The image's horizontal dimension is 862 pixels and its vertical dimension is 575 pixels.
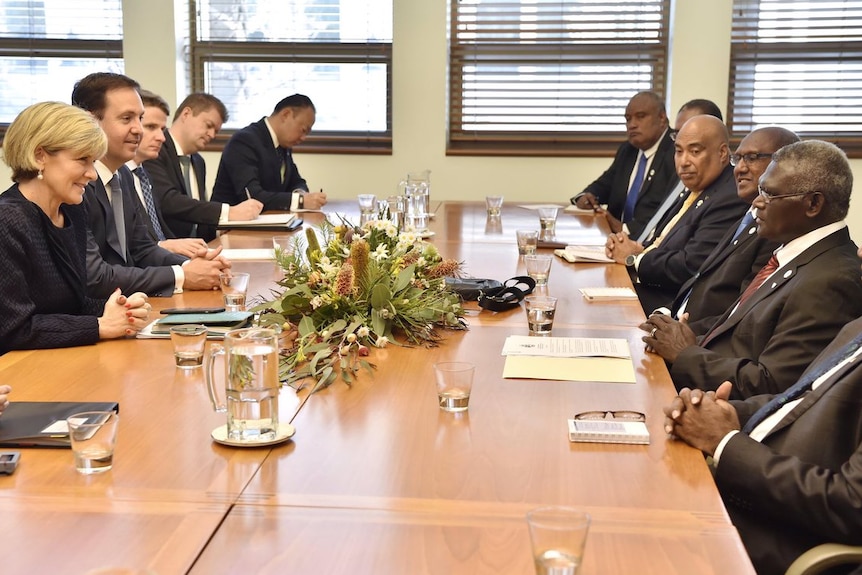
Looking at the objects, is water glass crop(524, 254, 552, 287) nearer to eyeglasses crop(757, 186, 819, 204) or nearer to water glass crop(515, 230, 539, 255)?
water glass crop(515, 230, 539, 255)

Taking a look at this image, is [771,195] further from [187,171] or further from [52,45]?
[52,45]

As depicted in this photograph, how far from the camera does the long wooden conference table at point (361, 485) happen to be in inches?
52.4

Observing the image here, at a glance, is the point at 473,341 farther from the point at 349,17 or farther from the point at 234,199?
the point at 349,17

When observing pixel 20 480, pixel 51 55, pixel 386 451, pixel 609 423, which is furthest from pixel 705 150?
pixel 51 55

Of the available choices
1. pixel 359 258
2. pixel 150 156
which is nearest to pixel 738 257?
pixel 359 258

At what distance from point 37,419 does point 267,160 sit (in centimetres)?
439

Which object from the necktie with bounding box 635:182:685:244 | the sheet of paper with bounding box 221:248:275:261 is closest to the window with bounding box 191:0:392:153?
the necktie with bounding box 635:182:685:244

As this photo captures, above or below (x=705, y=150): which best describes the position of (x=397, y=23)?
above

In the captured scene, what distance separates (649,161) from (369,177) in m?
2.05

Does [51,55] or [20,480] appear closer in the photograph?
[20,480]

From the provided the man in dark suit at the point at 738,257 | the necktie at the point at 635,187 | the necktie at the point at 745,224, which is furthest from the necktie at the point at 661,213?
the necktie at the point at 745,224

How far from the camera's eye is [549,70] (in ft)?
23.0

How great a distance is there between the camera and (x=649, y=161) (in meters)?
6.09

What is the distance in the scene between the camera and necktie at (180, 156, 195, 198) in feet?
18.0
